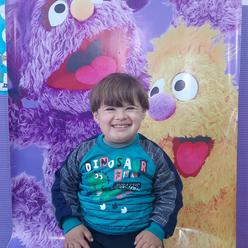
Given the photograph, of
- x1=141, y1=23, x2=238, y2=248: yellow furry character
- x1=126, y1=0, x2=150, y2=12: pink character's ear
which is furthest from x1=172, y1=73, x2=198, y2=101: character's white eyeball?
x1=126, y1=0, x2=150, y2=12: pink character's ear

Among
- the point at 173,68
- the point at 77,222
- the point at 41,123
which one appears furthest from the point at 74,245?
the point at 173,68

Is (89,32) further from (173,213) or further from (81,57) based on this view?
(173,213)

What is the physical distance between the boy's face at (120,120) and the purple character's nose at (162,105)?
9.8 inches

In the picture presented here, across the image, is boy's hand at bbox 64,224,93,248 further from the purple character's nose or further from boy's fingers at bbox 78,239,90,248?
the purple character's nose

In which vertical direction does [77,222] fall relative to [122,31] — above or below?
below

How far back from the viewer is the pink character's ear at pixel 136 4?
43.3 inches

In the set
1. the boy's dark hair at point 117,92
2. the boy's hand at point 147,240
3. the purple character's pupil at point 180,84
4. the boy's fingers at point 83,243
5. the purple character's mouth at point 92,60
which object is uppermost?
the purple character's mouth at point 92,60

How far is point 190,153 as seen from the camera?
1.13 meters

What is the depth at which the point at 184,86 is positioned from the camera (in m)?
1.12

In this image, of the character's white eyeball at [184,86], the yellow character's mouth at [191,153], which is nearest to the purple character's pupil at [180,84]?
the character's white eyeball at [184,86]

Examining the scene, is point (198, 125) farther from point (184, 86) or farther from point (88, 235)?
point (88, 235)

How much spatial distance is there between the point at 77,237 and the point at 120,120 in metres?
0.45

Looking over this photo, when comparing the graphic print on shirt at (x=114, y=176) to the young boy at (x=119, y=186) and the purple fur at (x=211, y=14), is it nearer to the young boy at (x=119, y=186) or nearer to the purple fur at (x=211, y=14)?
the young boy at (x=119, y=186)

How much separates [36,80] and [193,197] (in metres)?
0.92
